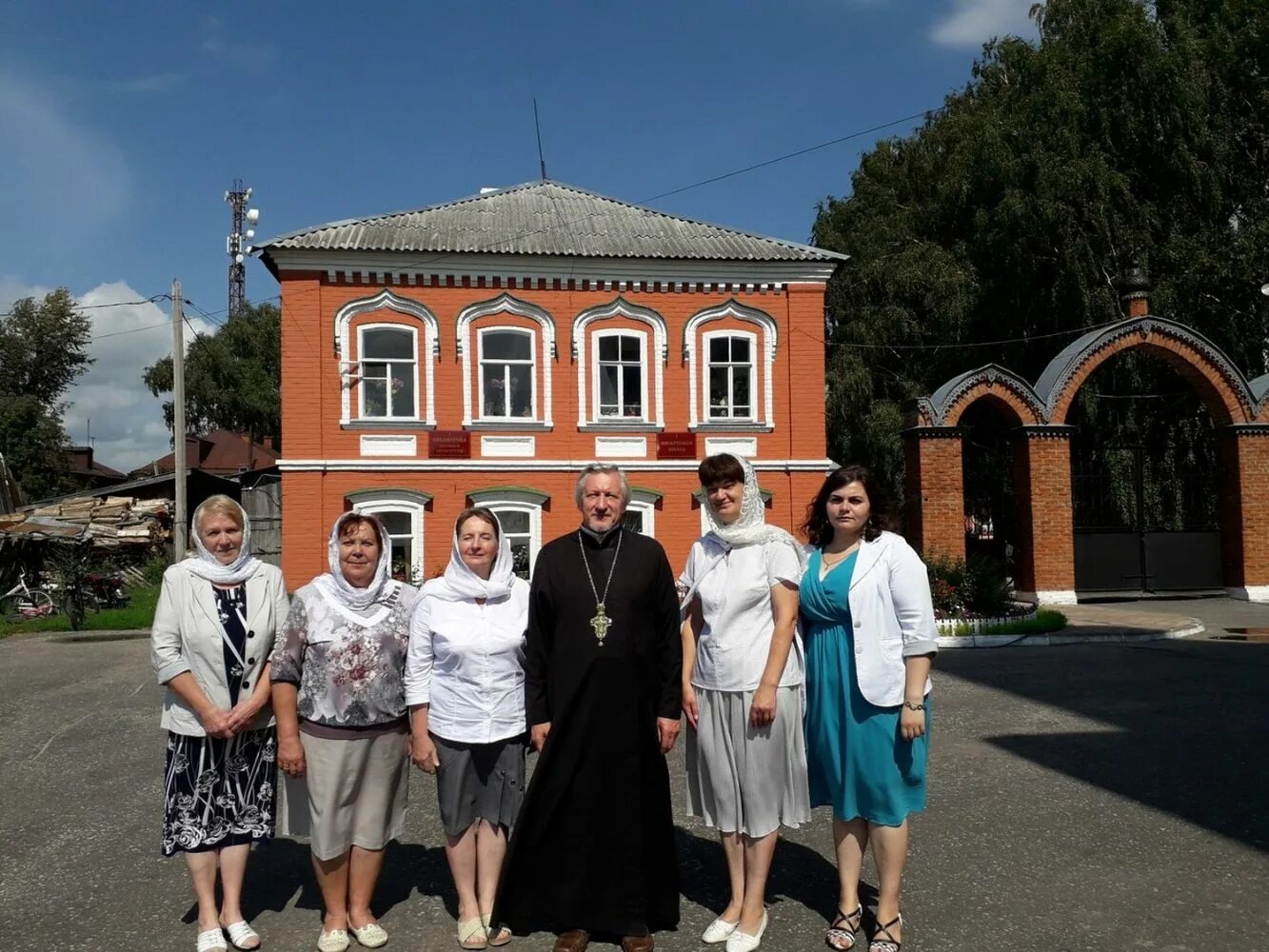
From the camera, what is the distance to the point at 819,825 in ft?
17.9

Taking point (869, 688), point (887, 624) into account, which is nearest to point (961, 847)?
point (869, 688)

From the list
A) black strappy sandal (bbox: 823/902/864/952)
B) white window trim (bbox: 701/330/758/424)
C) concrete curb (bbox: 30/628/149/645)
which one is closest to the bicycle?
concrete curb (bbox: 30/628/149/645)

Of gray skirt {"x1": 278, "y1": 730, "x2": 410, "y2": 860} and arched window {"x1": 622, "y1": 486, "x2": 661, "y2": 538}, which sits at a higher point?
arched window {"x1": 622, "y1": 486, "x2": 661, "y2": 538}

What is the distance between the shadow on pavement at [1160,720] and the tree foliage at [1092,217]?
38.7 ft

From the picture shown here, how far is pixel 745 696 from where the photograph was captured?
392cm

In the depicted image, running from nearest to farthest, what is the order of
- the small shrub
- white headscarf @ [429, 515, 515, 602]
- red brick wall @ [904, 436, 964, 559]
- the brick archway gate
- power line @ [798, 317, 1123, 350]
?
white headscarf @ [429, 515, 515, 602]
the small shrub
red brick wall @ [904, 436, 964, 559]
the brick archway gate
power line @ [798, 317, 1123, 350]

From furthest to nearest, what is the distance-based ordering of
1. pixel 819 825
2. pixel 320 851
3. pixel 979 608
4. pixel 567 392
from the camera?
pixel 567 392, pixel 979 608, pixel 819 825, pixel 320 851

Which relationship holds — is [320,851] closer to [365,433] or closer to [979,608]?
[979,608]

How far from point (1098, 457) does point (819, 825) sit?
50.7 feet

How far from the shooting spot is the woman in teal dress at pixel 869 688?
3.81m

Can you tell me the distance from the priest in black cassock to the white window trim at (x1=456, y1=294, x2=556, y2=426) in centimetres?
1455

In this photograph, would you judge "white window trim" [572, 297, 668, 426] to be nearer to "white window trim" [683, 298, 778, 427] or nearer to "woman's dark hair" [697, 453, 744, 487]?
"white window trim" [683, 298, 778, 427]

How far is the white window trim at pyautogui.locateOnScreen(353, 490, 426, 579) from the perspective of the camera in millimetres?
17609

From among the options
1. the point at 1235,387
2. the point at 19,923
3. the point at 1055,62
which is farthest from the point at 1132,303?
the point at 19,923
